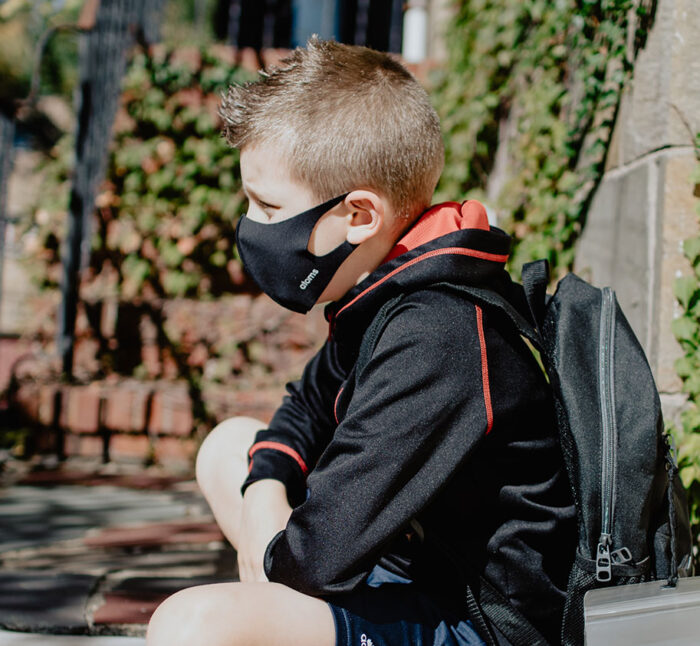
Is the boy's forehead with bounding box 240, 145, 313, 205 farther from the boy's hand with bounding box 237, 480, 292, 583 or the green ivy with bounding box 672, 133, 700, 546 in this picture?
the green ivy with bounding box 672, 133, 700, 546

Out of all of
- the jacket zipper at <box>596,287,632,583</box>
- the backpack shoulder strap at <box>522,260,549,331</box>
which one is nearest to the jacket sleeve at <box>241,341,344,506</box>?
the backpack shoulder strap at <box>522,260,549,331</box>

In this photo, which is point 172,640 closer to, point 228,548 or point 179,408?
point 228,548

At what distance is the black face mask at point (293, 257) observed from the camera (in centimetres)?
135

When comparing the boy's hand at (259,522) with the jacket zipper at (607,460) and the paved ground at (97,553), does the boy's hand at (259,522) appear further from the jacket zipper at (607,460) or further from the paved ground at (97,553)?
the jacket zipper at (607,460)

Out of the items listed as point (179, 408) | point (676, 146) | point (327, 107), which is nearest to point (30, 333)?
point (179, 408)

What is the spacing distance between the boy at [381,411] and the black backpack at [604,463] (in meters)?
0.04

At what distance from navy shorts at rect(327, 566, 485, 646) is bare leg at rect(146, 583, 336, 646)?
1.5 inches

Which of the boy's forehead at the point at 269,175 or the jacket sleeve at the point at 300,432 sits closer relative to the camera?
the boy's forehead at the point at 269,175

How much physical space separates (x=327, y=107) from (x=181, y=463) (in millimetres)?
2480

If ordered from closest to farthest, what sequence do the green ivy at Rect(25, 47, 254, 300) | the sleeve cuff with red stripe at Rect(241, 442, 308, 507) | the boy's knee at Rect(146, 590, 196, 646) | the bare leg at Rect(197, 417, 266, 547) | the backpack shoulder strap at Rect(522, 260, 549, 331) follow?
the boy's knee at Rect(146, 590, 196, 646), the backpack shoulder strap at Rect(522, 260, 549, 331), the sleeve cuff with red stripe at Rect(241, 442, 308, 507), the bare leg at Rect(197, 417, 266, 547), the green ivy at Rect(25, 47, 254, 300)

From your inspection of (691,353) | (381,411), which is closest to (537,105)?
(691,353)

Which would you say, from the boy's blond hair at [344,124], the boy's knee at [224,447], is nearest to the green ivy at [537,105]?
the boy's blond hair at [344,124]

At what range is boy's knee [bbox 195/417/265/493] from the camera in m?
1.68

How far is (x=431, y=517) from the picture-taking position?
1269 millimetres
